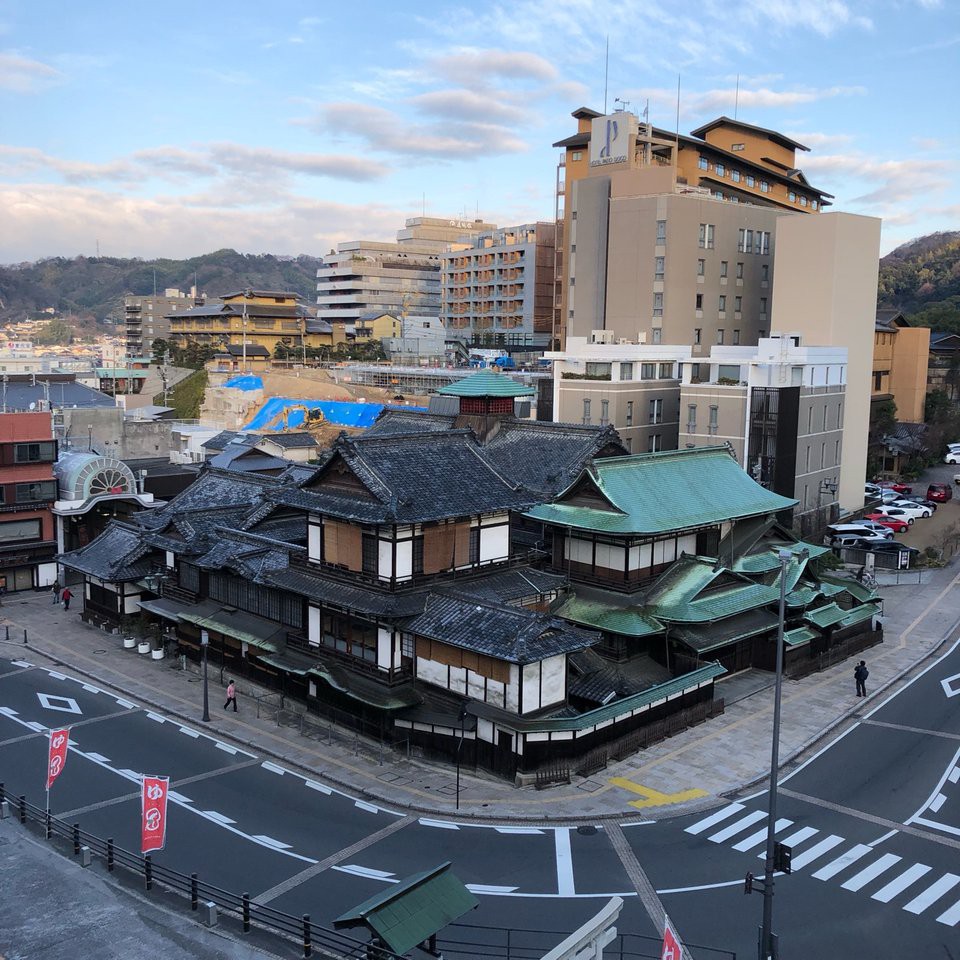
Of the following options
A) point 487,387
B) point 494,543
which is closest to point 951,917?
point 494,543

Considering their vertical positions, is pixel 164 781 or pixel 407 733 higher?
pixel 164 781

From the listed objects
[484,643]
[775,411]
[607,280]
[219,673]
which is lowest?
[219,673]

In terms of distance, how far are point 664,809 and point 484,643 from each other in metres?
8.10

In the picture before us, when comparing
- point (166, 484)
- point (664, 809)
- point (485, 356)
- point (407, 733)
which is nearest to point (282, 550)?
point (407, 733)

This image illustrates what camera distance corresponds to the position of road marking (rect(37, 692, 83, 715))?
39.5m

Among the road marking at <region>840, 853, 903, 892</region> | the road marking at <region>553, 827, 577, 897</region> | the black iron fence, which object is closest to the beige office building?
the road marking at <region>840, 853, 903, 892</region>

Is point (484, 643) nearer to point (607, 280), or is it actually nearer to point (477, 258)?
point (607, 280)

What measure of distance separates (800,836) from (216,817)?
1864 centimetres

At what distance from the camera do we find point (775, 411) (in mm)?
63625

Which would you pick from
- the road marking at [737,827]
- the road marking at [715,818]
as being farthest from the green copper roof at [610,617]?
the road marking at [737,827]

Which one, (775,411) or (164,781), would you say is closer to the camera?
(164,781)

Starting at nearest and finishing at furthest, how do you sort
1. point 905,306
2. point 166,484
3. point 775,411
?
1. point 775,411
2. point 166,484
3. point 905,306

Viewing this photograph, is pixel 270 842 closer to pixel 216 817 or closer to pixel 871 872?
pixel 216 817

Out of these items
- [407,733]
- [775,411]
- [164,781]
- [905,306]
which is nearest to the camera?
[164,781]
